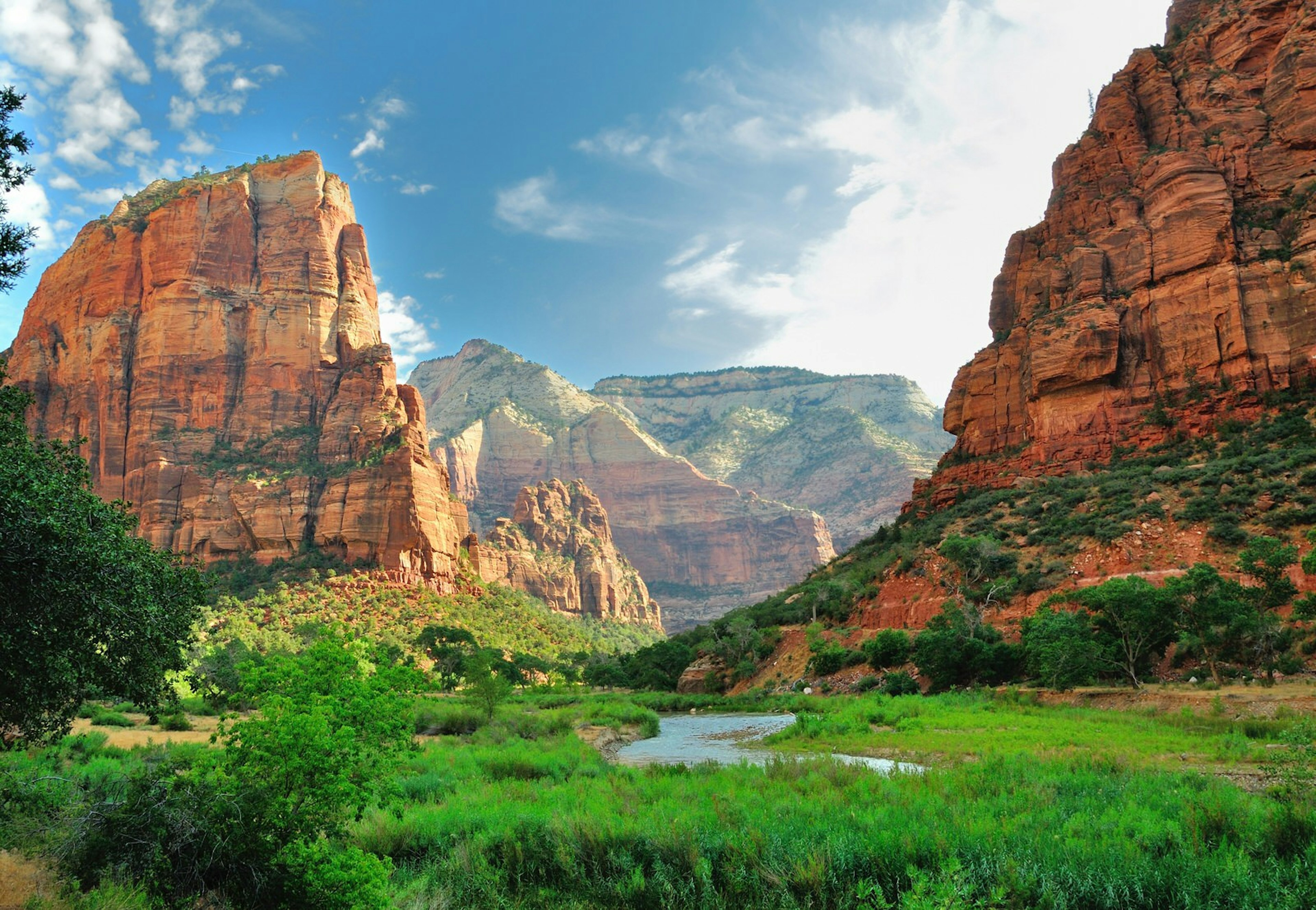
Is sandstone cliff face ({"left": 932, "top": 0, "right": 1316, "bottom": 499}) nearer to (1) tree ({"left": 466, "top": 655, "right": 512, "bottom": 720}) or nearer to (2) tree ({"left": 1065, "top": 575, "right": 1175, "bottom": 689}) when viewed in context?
(2) tree ({"left": 1065, "top": 575, "right": 1175, "bottom": 689})

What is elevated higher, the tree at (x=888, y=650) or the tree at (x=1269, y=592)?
the tree at (x=1269, y=592)

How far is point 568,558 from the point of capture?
16462 centimetres

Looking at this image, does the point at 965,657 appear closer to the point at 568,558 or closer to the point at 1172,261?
the point at 1172,261

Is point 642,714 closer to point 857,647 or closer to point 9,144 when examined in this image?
point 857,647

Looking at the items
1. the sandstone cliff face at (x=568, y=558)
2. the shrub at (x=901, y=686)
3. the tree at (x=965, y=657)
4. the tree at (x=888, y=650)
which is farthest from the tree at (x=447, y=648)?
the sandstone cliff face at (x=568, y=558)

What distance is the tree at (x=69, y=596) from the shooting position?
303 inches

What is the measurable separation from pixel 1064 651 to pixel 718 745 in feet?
40.8

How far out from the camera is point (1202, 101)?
185ft

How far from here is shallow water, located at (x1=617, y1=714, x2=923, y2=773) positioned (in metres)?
18.1

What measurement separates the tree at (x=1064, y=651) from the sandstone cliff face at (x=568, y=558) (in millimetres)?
111230

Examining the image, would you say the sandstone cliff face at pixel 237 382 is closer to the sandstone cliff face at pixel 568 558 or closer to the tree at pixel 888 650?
the sandstone cliff face at pixel 568 558

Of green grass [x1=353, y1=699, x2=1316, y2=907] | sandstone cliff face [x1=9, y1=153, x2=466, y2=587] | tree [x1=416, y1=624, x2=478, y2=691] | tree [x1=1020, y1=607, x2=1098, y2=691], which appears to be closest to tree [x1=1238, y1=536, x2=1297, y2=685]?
tree [x1=1020, y1=607, x2=1098, y2=691]

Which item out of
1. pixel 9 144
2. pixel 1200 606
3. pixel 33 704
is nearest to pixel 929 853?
pixel 33 704

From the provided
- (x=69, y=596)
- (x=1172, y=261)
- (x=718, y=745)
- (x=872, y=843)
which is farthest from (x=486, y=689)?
(x=1172, y=261)
